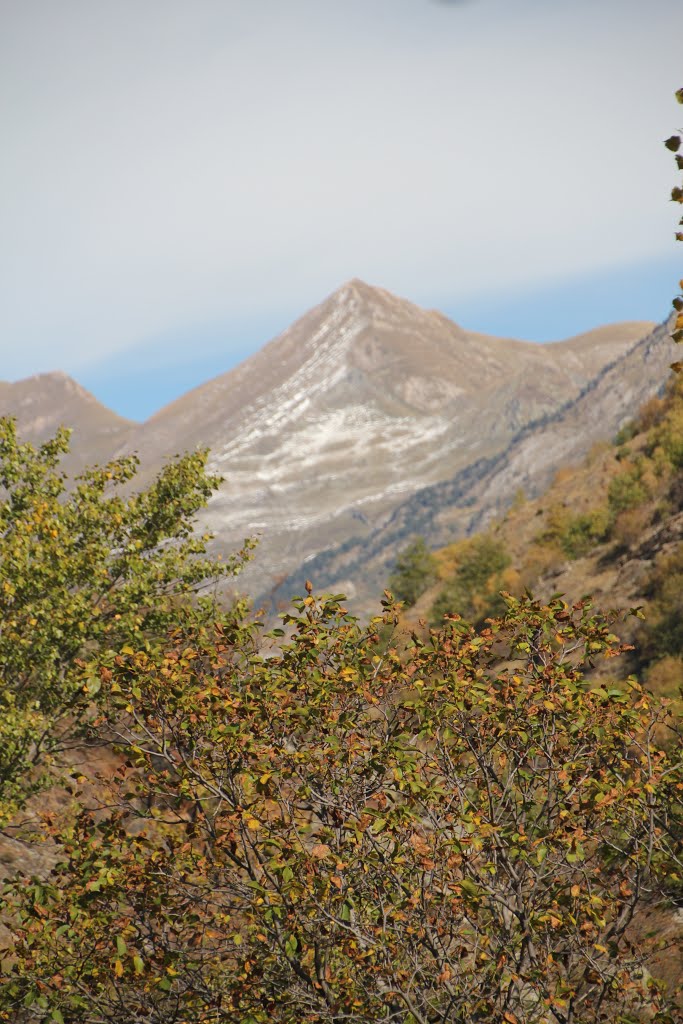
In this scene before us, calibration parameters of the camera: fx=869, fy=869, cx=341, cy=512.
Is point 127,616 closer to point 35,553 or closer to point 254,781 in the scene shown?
point 35,553

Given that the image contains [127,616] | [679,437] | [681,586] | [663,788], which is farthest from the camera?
[679,437]

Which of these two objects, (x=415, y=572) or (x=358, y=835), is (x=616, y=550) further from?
(x=358, y=835)

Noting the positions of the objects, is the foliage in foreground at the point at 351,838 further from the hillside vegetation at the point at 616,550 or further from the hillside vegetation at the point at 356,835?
the hillside vegetation at the point at 616,550

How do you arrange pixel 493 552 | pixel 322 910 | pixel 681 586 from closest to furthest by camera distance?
pixel 322 910, pixel 681 586, pixel 493 552

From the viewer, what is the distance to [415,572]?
300 ft

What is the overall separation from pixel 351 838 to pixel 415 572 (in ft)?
273

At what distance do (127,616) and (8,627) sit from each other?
2.36m

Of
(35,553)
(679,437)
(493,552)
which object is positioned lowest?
(493,552)

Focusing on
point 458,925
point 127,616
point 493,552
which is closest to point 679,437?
point 493,552

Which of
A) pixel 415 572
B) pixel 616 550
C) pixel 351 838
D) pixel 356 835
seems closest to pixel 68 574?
pixel 351 838

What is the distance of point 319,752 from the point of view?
9.08 metres

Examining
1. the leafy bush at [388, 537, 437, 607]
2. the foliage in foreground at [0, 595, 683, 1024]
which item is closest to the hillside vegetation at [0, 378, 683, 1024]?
the foliage in foreground at [0, 595, 683, 1024]

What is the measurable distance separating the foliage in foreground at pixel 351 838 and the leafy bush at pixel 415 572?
7548 cm

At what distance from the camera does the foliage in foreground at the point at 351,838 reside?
28.1 feet
